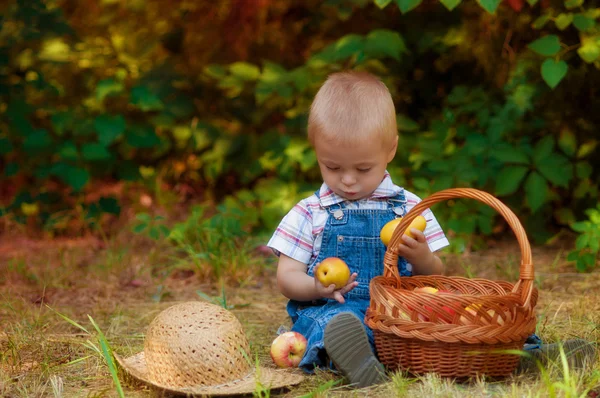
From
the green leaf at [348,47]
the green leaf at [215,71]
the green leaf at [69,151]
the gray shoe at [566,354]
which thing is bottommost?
the gray shoe at [566,354]

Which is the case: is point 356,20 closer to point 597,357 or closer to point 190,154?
point 190,154

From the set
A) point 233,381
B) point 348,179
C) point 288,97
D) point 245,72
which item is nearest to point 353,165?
point 348,179

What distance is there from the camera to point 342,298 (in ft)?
8.23

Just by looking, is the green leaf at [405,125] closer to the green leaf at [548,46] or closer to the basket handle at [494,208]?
the green leaf at [548,46]

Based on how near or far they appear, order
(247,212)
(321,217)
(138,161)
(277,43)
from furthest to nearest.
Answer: (138,161) < (277,43) < (247,212) < (321,217)

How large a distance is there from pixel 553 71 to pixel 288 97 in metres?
1.61

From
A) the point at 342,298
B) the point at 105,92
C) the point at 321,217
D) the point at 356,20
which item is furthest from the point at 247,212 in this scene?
the point at 342,298

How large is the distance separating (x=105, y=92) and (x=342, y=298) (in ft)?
9.58

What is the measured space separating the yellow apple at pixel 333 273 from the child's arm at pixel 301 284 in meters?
0.02

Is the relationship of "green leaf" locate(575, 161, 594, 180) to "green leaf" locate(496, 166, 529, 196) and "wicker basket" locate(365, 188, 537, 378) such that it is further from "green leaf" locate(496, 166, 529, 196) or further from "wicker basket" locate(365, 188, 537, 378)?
"wicker basket" locate(365, 188, 537, 378)

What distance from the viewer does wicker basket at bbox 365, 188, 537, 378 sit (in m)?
2.19

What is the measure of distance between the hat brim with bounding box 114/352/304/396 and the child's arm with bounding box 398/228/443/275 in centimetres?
57

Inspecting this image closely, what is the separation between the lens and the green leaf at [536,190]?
3.97 m

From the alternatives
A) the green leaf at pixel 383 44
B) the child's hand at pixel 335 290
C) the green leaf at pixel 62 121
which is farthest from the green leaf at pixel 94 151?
the child's hand at pixel 335 290
